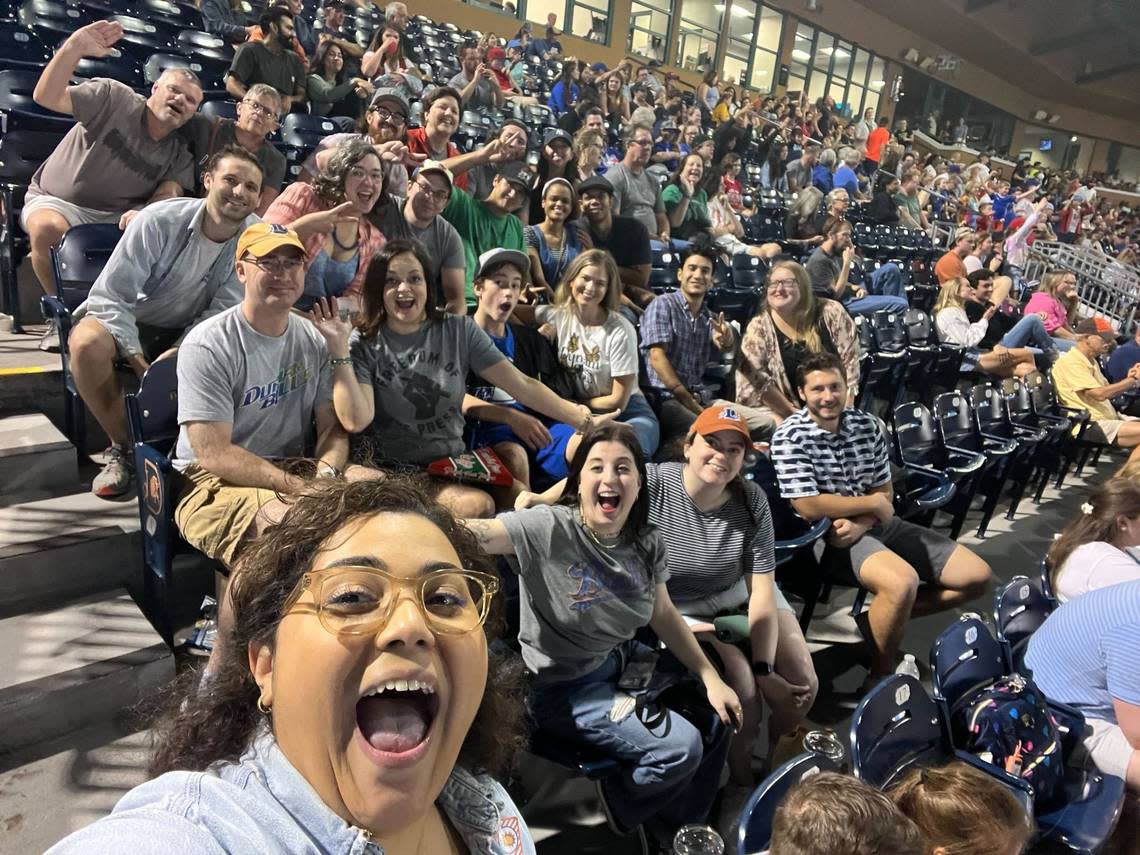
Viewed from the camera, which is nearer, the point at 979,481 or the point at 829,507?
the point at 829,507

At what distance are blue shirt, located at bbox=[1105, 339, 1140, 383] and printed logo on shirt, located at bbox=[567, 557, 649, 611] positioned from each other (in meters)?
6.33

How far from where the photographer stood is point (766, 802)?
4.66 feet

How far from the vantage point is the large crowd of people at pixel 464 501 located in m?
0.77

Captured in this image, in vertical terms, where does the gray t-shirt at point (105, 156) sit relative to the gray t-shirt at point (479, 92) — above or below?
below

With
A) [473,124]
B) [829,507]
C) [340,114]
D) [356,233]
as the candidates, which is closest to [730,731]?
[829,507]

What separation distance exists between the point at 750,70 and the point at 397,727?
72.0ft

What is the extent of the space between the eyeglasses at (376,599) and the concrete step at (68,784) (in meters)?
1.20

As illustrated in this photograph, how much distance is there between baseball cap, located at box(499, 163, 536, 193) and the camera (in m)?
3.92

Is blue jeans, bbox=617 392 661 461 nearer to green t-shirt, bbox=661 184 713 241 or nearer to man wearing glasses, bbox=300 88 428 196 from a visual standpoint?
man wearing glasses, bbox=300 88 428 196

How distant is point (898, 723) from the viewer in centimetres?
180

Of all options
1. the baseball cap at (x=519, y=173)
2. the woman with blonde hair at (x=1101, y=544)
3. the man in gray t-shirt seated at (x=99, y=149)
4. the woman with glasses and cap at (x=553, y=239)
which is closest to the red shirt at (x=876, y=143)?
the baseball cap at (x=519, y=173)

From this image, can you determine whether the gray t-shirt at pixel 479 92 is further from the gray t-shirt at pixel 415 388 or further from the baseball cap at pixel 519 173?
the gray t-shirt at pixel 415 388

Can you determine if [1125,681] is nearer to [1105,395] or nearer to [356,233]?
[356,233]

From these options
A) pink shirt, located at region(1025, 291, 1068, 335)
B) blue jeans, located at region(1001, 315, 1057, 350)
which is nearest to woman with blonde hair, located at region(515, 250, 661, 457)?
blue jeans, located at region(1001, 315, 1057, 350)
